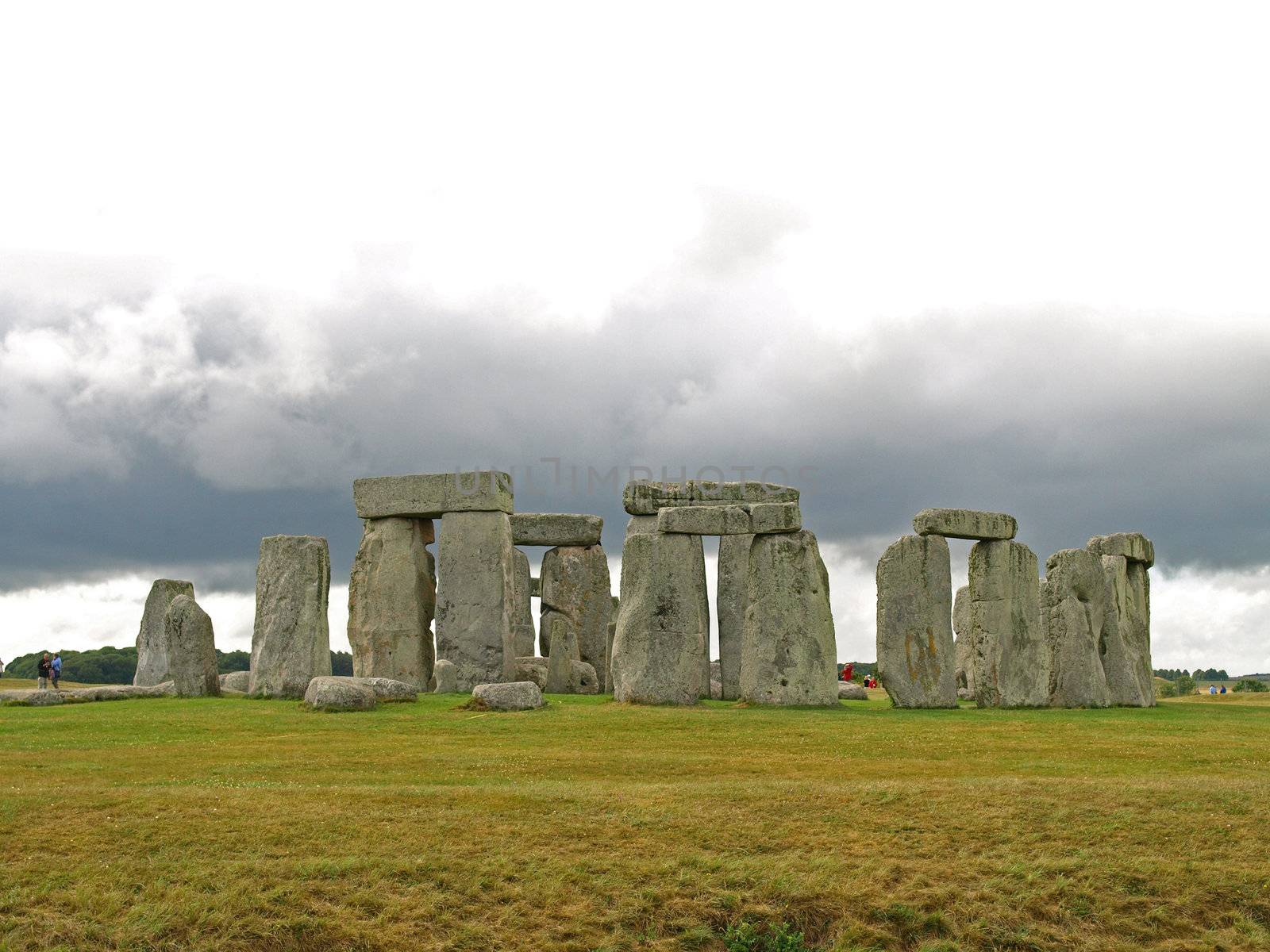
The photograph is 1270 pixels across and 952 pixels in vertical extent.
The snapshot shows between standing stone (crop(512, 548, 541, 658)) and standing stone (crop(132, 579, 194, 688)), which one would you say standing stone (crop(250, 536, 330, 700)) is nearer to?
standing stone (crop(132, 579, 194, 688))

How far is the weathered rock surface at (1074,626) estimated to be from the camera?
77.8ft

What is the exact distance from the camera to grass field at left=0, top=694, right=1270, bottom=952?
32.8 feet

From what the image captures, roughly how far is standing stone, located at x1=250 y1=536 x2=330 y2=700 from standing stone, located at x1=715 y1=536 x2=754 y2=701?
7.32 m

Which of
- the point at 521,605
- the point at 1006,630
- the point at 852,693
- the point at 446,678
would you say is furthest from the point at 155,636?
the point at 1006,630

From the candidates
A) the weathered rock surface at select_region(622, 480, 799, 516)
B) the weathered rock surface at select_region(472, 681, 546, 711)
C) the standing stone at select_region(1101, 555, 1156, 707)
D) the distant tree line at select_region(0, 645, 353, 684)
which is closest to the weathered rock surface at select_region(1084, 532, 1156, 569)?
the standing stone at select_region(1101, 555, 1156, 707)

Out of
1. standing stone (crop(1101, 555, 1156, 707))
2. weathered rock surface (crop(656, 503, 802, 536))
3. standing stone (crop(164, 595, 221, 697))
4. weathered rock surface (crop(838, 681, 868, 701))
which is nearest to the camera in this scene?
weathered rock surface (crop(656, 503, 802, 536))

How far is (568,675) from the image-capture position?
90.9 feet

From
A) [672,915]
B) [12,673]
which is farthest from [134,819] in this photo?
[12,673]

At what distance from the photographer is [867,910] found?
413 inches

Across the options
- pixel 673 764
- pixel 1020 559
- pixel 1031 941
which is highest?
pixel 1020 559

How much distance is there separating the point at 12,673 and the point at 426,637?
104 ft

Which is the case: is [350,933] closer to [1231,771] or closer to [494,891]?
[494,891]

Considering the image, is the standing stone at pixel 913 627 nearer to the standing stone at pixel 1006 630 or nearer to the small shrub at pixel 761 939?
the standing stone at pixel 1006 630

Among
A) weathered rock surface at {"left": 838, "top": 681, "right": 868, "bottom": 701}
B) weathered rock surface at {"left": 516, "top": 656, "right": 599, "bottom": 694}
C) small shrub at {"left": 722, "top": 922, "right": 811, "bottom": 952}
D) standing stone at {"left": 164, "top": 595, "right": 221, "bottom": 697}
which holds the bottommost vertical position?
small shrub at {"left": 722, "top": 922, "right": 811, "bottom": 952}
